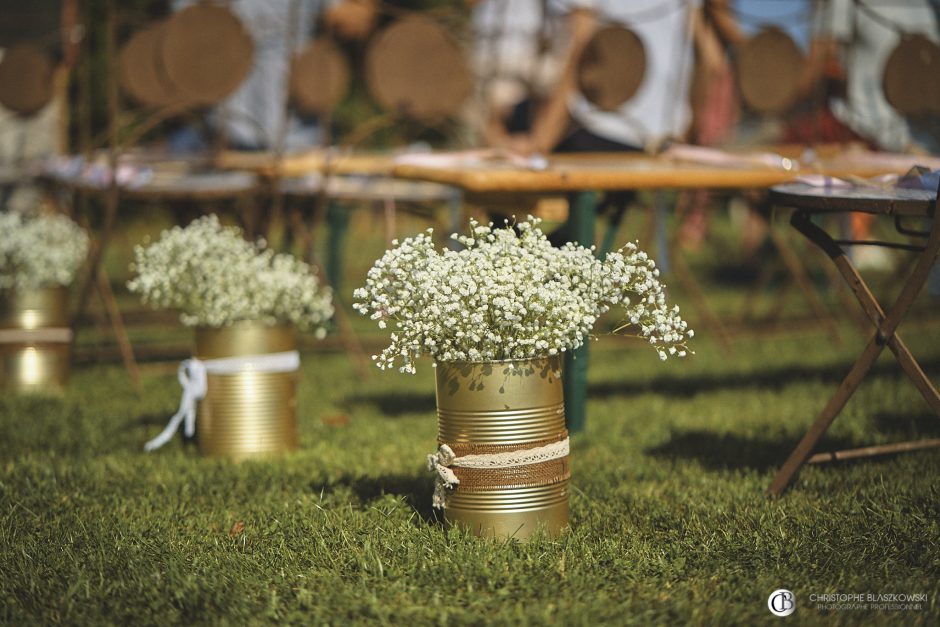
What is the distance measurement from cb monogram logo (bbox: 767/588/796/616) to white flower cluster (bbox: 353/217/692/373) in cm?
55

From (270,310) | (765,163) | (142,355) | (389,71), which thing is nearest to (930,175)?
(765,163)

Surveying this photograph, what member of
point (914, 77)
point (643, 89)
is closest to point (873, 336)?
point (914, 77)

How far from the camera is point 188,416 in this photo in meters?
3.61

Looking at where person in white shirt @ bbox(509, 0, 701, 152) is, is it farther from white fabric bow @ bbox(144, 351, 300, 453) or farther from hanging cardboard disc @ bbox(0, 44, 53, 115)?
white fabric bow @ bbox(144, 351, 300, 453)

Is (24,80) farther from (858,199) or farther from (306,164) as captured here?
(858,199)

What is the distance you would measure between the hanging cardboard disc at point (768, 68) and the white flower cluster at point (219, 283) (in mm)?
3070

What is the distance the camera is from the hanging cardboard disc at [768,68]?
5.84 m

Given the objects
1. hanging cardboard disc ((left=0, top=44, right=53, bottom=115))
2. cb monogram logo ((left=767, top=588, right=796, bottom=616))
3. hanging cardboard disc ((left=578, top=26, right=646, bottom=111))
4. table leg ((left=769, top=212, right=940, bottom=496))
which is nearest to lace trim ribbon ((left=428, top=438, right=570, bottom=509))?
cb monogram logo ((left=767, top=588, right=796, bottom=616))

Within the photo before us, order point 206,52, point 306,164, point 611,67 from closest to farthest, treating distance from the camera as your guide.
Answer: point 206,52
point 306,164
point 611,67

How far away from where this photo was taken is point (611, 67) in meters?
5.50

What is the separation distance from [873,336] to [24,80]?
17.4 ft

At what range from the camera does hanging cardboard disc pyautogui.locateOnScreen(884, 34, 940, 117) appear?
17.2 feet

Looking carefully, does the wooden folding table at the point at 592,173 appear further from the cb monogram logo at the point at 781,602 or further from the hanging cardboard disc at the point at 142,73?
the hanging cardboard disc at the point at 142,73

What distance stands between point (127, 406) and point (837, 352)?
11.2ft
